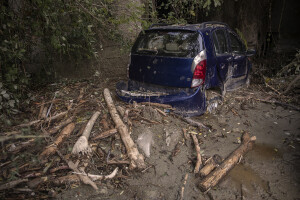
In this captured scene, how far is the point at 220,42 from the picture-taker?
15.6ft

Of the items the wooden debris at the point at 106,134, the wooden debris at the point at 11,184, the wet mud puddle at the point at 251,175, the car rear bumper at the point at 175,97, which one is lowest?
the wet mud puddle at the point at 251,175

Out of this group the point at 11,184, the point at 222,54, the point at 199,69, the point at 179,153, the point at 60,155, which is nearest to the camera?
the point at 11,184

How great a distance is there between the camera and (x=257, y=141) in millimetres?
3990

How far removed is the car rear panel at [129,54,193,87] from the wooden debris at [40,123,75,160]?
1714mm

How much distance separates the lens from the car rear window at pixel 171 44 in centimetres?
402

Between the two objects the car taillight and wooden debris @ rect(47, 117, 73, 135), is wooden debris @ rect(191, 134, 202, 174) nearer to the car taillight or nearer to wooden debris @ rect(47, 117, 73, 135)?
the car taillight

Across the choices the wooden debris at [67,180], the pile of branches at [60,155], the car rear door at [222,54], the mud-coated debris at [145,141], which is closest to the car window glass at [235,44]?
the car rear door at [222,54]

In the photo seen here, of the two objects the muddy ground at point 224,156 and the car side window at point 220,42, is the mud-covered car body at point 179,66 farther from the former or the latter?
the muddy ground at point 224,156

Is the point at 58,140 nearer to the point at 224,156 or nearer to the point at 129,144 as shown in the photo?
the point at 129,144

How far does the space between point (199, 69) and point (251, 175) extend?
1940 millimetres

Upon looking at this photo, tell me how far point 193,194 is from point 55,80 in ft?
17.7

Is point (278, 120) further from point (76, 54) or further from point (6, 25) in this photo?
point (6, 25)

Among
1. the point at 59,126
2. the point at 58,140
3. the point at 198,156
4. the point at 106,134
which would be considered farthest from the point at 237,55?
the point at 58,140

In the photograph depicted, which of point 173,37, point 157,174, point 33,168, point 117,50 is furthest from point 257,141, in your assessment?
point 117,50
